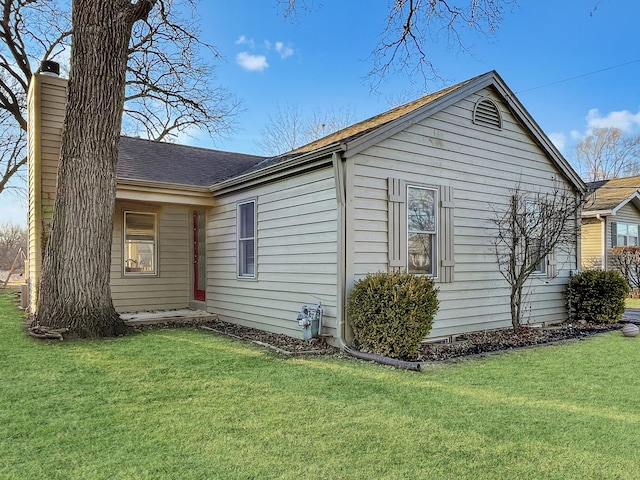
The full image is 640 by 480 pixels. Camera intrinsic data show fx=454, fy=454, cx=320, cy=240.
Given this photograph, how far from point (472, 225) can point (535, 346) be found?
200 centimetres

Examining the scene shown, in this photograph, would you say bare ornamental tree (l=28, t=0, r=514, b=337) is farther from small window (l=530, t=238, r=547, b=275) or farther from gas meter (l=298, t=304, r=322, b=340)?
small window (l=530, t=238, r=547, b=275)

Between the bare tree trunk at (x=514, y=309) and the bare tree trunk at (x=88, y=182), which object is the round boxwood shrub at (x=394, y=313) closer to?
the bare tree trunk at (x=514, y=309)

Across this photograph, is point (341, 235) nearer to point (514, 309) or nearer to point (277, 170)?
point (277, 170)

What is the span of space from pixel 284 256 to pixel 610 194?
1489cm

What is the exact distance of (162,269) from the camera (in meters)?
9.52

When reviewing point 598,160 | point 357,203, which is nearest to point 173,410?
point 357,203

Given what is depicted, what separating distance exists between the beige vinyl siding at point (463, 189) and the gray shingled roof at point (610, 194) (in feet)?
28.2

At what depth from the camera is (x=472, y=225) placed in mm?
7148

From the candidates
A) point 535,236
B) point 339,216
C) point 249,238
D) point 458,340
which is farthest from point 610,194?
point 339,216

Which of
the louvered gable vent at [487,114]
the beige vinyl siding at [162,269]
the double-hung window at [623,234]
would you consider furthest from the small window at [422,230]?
the double-hung window at [623,234]

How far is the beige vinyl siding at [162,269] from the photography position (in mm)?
8984

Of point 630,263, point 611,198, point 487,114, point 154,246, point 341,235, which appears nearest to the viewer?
point 341,235

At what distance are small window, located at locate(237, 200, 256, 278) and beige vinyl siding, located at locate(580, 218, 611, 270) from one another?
1302 centimetres

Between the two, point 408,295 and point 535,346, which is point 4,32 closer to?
point 408,295
